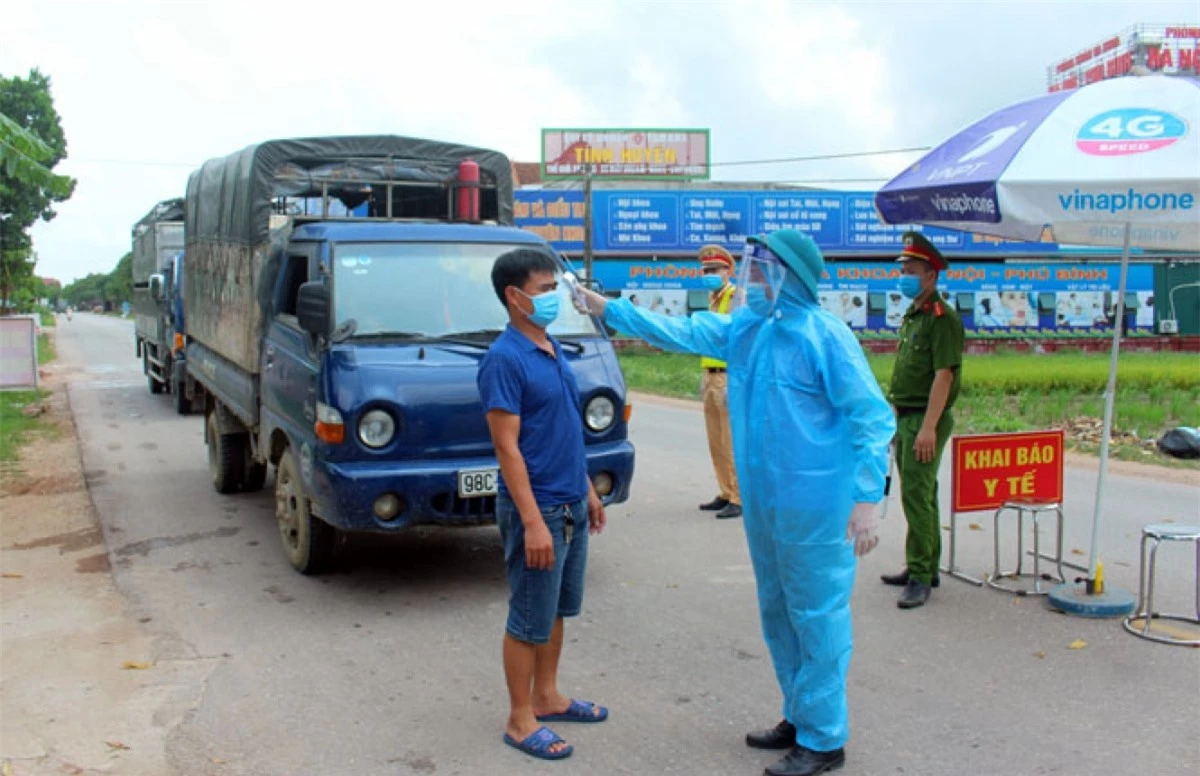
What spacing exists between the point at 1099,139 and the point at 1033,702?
103 inches

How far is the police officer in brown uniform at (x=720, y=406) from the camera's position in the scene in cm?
838

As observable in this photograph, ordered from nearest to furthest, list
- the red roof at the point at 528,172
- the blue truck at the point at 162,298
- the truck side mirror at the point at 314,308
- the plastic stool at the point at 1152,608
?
the plastic stool at the point at 1152,608 < the truck side mirror at the point at 314,308 < the blue truck at the point at 162,298 < the red roof at the point at 528,172

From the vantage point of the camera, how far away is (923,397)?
6.00 meters

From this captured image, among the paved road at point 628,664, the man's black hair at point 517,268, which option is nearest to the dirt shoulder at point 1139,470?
the paved road at point 628,664

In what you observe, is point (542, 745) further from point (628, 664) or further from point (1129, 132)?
point (1129, 132)

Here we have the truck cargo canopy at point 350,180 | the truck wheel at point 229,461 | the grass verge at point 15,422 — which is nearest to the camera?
the truck cargo canopy at point 350,180

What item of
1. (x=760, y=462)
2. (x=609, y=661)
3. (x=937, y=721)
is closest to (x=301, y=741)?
(x=609, y=661)

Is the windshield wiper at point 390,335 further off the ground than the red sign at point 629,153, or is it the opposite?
the red sign at point 629,153

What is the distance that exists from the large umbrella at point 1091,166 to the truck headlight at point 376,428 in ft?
10.1

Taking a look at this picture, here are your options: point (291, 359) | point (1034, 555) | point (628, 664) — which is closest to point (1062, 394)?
point (1034, 555)

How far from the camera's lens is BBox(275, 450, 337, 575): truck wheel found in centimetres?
651

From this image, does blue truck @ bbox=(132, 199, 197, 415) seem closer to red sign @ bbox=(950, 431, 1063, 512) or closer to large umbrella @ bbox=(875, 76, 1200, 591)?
red sign @ bbox=(950, 431, 1063, 512)

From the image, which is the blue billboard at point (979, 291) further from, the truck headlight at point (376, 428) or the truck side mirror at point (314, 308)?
the truck headlight at point (376, 428)

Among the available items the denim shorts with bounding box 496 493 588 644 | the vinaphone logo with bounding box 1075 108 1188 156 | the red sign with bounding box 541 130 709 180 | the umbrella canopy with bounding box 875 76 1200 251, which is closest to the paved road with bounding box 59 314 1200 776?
the denim shorts with bounding box 496 493 588 644
